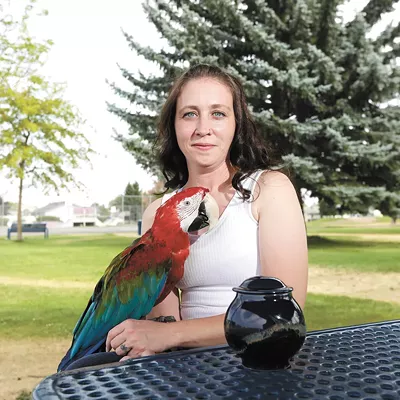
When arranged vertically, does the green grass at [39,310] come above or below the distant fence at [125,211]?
below

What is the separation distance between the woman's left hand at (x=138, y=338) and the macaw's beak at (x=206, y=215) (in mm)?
201

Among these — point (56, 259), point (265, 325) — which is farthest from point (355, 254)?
point (265, 325)

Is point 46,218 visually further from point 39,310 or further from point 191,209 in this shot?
point 191,209

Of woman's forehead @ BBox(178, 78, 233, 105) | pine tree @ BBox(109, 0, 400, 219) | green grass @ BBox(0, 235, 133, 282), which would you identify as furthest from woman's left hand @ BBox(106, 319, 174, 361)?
pine tree @ BBox(109, 0, 400, 219)

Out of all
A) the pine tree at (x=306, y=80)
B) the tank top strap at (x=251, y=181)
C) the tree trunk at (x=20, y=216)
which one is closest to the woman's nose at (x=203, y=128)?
the tank top strap at (x=251, y=181)

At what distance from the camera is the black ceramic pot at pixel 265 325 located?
681mm

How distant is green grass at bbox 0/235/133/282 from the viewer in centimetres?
647

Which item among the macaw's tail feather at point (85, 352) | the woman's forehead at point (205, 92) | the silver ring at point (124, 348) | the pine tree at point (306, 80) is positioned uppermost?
the pine tree at point (306, 80)

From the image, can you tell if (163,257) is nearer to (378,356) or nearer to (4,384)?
(378,356)

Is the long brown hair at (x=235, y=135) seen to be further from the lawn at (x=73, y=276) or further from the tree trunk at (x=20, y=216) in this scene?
the tree trunk at (x=20, y=216)

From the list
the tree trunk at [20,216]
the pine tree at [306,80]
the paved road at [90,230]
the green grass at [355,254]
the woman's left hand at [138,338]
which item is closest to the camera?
the woman's left hand at [138,338]

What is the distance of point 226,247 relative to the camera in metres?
1.04

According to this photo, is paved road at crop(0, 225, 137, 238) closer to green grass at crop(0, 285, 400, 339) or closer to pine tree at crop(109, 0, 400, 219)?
pine tree at crop(109, 0, 400, 219)

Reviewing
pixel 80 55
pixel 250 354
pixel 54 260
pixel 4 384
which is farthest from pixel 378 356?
pixel 80 55
